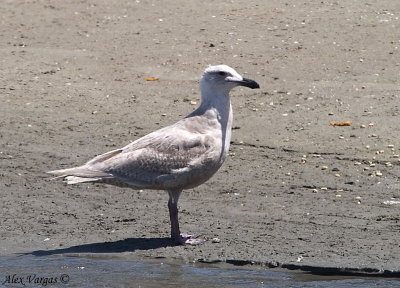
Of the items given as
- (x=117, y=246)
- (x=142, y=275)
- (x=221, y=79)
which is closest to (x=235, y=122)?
(x=221, y=79)

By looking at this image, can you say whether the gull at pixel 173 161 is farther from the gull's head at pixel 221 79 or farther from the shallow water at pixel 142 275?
the shallow water at pixel 142 275

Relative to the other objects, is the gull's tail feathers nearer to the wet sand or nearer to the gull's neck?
the wet sand

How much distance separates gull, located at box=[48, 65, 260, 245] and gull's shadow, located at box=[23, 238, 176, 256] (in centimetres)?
20

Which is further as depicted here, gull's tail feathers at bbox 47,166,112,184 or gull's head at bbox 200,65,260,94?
gull's head at bbox 200,65,260,94

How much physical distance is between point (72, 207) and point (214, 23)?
5209mm

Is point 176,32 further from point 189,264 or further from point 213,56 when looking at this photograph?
point 189,264

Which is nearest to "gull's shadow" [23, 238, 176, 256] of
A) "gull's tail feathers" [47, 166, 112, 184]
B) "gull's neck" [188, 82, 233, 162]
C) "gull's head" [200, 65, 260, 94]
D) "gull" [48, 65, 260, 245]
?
"gull" [48, 65, 260, 245]

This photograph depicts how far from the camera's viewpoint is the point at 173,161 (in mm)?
8414

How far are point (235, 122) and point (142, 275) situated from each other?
151 inches

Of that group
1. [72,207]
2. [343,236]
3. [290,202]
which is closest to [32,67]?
[72,207]

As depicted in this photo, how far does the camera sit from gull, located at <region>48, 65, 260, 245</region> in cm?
840

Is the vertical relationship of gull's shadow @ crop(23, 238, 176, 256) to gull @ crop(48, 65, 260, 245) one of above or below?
below

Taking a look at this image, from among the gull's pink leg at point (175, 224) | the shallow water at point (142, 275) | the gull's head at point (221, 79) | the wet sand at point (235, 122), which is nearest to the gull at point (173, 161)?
the gull's pink leg at point (175, 224)

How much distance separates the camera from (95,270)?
834 centimetres
